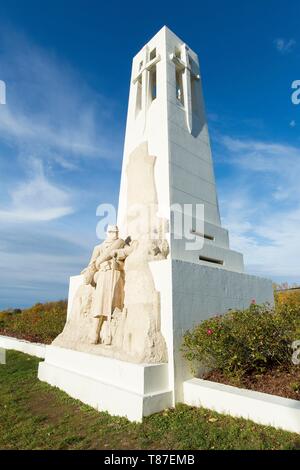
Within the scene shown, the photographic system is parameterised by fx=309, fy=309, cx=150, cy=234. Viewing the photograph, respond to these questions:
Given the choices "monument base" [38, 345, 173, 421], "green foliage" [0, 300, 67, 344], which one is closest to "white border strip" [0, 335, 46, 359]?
"green foliage" [0, 300, 67, 344]

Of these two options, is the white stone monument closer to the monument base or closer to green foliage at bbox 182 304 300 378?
the monument base

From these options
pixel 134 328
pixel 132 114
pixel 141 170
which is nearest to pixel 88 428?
pixel 134 328

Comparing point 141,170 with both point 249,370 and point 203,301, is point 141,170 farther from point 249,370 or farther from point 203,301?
point 249,370

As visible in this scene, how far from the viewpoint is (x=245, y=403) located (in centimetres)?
427

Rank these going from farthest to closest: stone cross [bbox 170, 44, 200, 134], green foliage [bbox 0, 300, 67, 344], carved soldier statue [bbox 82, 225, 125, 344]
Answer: green foliage [bbox 0, 300, 67, 344]
stone cross [bbox 170, 44, 200, 134]
carved soldier statue [bbox 82, 225, 125, 344]

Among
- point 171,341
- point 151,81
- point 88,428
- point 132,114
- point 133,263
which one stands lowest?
point 88,428

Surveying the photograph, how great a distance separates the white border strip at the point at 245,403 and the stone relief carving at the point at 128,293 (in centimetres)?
72

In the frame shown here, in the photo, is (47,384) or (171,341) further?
(47,384)

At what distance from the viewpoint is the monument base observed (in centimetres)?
459

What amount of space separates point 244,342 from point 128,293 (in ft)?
7.39

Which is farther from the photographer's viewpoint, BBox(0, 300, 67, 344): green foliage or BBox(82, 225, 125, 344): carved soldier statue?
BBox(0, 300, 67, 344): green foliage

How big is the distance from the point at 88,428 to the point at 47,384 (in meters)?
2.77

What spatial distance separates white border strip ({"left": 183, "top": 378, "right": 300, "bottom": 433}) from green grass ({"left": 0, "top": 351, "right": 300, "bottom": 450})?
0.12 m

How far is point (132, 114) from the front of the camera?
29.6 ft
